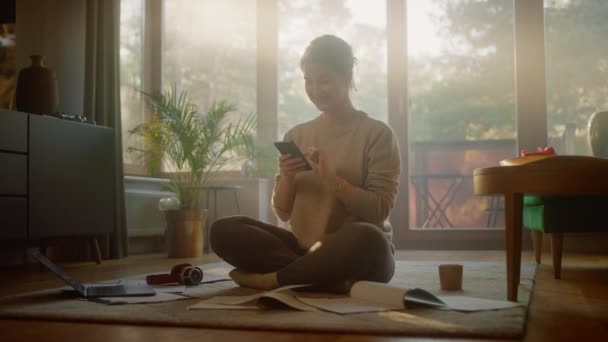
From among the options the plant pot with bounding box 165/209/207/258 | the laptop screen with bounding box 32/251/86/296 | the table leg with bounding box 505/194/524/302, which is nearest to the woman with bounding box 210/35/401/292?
the table leg with bounding box 505/194/524/302

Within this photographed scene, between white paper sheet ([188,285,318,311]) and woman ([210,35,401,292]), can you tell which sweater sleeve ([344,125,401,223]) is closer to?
woman ([210,35,401,292])

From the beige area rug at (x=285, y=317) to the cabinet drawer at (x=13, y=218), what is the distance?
1.05 m

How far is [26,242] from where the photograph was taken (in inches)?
132

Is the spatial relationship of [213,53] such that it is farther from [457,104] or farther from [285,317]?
[285,317]

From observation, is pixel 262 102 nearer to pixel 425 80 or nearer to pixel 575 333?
pixel 425 80

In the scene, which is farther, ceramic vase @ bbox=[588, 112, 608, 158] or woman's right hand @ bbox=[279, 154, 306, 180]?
ceramic vase @ bbox=[588, 112, 608, 158]

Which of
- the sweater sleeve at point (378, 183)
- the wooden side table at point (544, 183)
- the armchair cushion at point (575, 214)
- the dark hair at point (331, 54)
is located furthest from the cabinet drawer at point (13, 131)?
the armchair cushion at point (575, 214)

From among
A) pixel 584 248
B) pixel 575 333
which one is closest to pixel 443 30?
pixel 584 248

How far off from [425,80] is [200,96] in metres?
1.92

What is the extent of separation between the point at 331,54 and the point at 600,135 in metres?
1.71

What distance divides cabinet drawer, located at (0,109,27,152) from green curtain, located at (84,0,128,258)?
3.07 ft

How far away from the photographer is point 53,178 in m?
3.39

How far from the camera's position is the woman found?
6.26 feet

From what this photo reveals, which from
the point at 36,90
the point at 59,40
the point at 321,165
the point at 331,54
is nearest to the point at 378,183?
the point at 321,165
